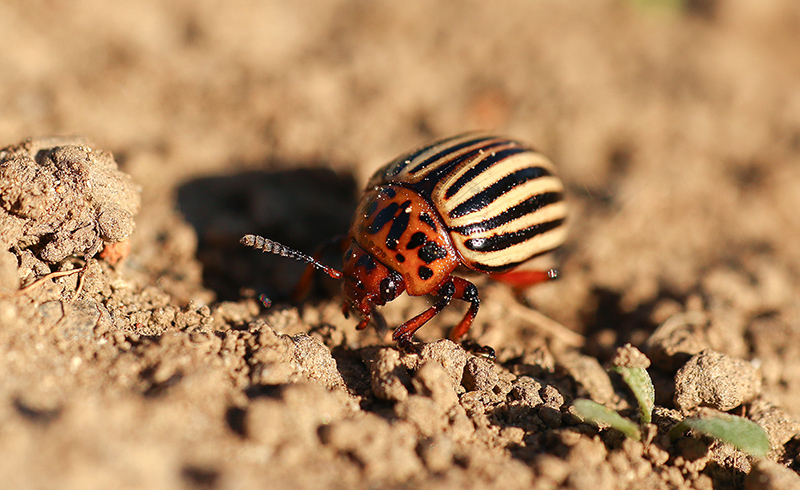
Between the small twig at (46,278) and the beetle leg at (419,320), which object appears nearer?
the small twig at (46,278)

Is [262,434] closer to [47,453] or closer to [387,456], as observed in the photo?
[387,456]

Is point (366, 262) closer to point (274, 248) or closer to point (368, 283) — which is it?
point (368, 283)

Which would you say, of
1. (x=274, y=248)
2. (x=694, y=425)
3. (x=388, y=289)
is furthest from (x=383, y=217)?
(x=694, y=425)

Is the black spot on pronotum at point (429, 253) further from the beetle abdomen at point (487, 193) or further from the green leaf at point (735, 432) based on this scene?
the green leaf at point (735, 432)

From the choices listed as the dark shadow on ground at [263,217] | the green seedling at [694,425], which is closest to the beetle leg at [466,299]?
the green seedling at [694,425]

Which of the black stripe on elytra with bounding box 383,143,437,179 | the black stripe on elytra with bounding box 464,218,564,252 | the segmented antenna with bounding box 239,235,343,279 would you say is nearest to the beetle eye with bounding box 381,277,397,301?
the segmented antenna with bounding box 239,235,343,279

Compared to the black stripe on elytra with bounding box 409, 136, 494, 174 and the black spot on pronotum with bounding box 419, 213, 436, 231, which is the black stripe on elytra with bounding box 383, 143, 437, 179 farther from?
the black spot on pronotum with bounding box 419, 213, 436, 231

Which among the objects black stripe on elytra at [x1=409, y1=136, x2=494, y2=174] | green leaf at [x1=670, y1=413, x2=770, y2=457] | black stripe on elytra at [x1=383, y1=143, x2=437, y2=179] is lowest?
green leaf at [x1=670, y1=413, x2=770, y2=457]
